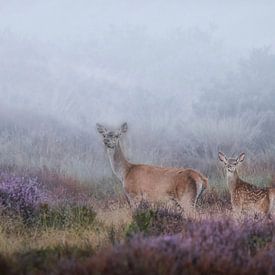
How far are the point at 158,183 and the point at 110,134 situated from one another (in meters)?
1.15

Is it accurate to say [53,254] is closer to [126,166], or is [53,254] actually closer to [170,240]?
[170,240]

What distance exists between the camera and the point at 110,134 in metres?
13.4

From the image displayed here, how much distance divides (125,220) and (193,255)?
Result: 3989 millimetres

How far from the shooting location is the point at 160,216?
10.3m

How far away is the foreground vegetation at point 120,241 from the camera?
6.66m

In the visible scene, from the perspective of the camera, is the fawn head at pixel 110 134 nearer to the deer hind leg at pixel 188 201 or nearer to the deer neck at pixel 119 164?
the deer neck at pixel 119 164

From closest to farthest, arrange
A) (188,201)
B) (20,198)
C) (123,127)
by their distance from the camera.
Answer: (20,198) < (188,201) < (123,127)

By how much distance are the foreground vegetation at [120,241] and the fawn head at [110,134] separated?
1474mm

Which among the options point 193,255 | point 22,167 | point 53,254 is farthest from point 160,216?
point 22,167

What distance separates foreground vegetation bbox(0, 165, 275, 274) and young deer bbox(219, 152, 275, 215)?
3.54 feet

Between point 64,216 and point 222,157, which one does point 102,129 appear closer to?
point 222,157

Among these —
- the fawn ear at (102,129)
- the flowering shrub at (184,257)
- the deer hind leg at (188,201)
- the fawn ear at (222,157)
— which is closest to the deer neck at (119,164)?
the fawn ear at (102,129)

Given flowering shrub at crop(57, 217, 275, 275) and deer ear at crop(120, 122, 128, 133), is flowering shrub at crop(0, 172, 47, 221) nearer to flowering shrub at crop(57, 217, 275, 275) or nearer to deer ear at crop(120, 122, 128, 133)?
deer ear at crop(120, 122, 128, 133)

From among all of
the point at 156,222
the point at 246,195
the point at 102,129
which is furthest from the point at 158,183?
the point at 156,222
